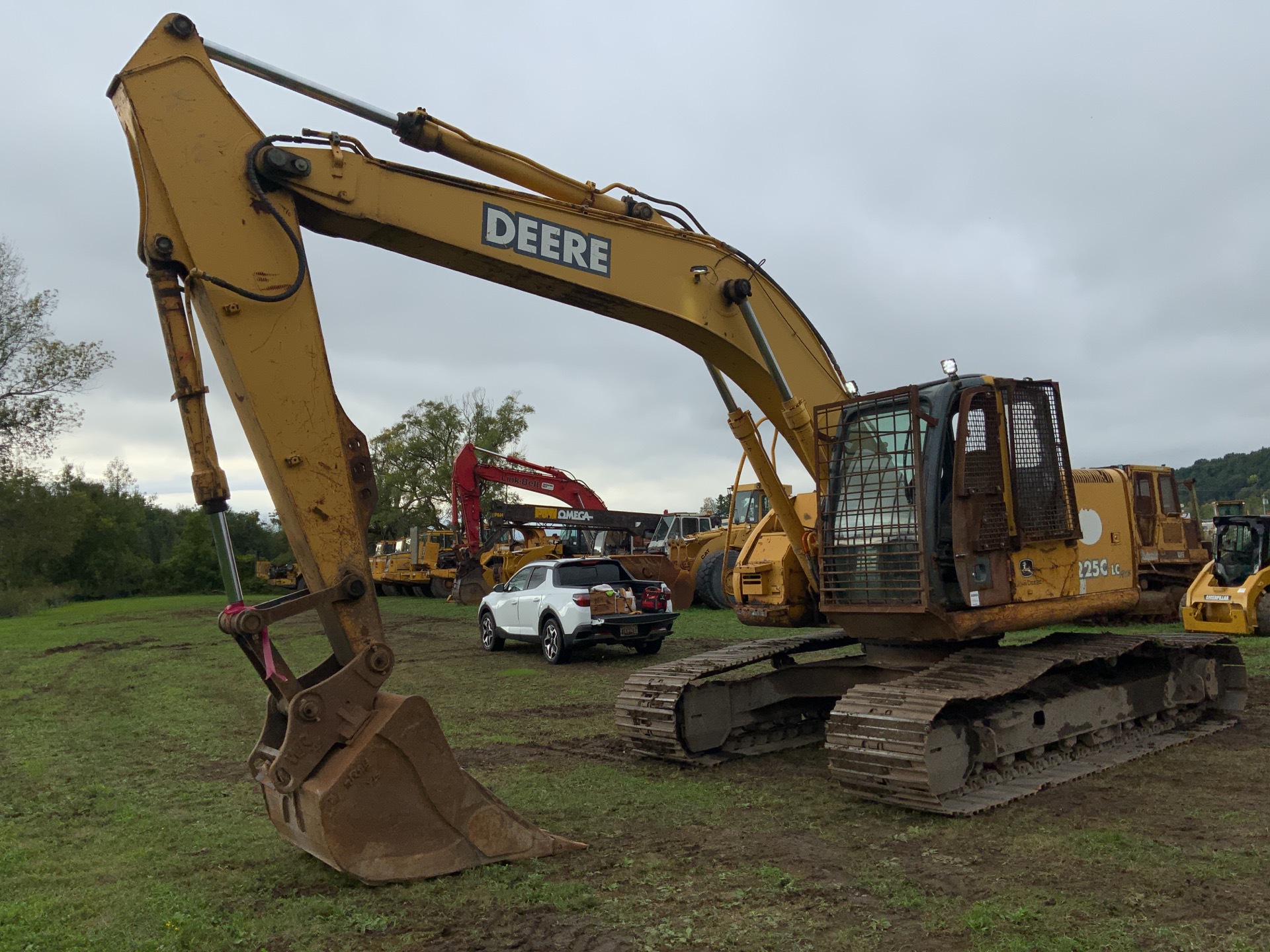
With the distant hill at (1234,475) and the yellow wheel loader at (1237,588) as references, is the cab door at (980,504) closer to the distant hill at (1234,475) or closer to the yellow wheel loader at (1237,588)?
the yellow wheel loader at (1237,588)

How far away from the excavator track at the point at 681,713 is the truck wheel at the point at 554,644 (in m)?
6.53

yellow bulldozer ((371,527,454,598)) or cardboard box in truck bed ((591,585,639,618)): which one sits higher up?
yellow bulldozer ((371,527,454,598))

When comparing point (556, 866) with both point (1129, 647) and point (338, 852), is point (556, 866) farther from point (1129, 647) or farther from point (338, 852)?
point (1129, 647)

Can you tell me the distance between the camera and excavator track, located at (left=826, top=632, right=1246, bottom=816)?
6.04 metres

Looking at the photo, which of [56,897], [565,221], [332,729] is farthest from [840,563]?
[56,897]

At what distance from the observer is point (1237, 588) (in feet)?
47.6

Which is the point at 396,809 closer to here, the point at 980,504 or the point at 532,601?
the point at 980,504

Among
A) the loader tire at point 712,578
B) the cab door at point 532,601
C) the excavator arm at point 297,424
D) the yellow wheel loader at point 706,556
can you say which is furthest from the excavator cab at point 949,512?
the loader tire at point 712,578

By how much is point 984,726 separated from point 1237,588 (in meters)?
10.3

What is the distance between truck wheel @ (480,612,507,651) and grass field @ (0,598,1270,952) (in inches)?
308

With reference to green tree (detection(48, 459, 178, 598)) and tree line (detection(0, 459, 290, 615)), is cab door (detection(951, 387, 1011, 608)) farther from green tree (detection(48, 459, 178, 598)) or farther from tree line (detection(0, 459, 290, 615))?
green tree (detection(48, 459, 178, 598))

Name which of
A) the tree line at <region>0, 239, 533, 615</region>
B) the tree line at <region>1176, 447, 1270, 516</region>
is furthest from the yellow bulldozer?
the tree line at <region>1176, 447, 1270, 516</region>

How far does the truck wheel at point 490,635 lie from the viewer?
57.5 feet

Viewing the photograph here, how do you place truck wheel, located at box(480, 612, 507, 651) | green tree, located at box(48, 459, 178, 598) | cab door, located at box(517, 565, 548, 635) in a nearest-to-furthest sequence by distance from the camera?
cab door, located at box(517, 565, 548, 635), truck wheel, located at box(480, 612, 507, 651), green tree, located at box(48, 459, 178, 598)
